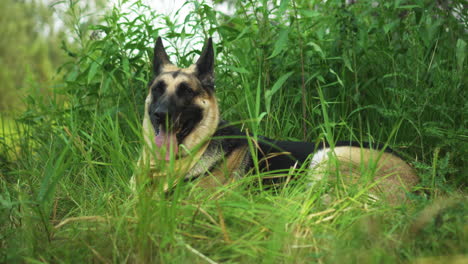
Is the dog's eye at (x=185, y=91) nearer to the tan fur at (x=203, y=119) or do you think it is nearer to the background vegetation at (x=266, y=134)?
the tan fur at (x=203, y=119)

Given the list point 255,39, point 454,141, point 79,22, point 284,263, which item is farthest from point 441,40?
point 79,22

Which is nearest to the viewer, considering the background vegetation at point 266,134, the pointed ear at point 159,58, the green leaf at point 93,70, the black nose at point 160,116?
→ the background vegetation at point 266,134

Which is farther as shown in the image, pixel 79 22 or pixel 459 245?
pixel 79 22

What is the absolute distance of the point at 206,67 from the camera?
3.30 meters

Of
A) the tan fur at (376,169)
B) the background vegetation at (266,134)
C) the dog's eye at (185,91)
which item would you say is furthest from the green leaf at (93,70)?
the tan fur at (376,169)

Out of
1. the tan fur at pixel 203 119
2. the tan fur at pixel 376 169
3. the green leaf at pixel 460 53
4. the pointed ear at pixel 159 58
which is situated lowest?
the tan fur at pixel 376 169

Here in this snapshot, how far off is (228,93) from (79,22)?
5.65ft

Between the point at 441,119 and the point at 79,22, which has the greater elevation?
the point at 79,22

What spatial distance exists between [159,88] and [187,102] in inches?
11.2

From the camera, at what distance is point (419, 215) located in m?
1.91

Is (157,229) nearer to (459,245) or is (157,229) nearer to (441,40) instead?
(459,245)

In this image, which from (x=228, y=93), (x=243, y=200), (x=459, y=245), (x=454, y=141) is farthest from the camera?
(x=228, y=93)

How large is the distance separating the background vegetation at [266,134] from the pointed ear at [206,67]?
325mm

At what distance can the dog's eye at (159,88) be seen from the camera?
125 inches
